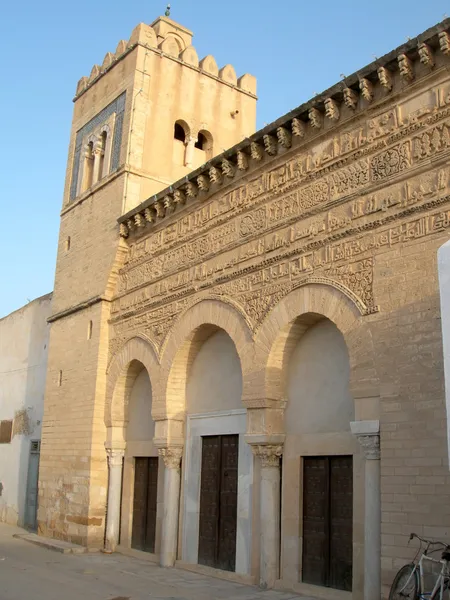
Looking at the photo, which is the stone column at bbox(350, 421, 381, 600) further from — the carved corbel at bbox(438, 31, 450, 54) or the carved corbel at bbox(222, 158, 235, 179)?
the carved corbel at bbox(222, 158, 235, 179)

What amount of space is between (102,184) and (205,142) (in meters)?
2.66

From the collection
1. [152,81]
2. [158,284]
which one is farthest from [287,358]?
[152,81]

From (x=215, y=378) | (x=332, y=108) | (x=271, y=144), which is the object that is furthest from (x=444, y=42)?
(x=215, y=378)

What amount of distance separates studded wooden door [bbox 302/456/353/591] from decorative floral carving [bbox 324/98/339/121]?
4.21 metres

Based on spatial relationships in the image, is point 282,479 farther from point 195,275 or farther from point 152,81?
point 152,81

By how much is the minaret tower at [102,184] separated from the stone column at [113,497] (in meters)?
0.18

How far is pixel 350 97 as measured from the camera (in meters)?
8.05

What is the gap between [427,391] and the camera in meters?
6.56

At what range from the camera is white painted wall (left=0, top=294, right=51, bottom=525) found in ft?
52.0

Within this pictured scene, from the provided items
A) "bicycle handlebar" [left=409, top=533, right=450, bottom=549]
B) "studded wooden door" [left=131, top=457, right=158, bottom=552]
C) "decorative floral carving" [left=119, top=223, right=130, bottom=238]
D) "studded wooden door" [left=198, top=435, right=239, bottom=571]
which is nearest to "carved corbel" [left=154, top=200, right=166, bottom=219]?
"decorative floral carving" [left=119, top=223, right=130, bottom=238]

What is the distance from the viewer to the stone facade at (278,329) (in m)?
6.84

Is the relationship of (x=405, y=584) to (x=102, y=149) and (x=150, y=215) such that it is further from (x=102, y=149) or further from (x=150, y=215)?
(x=102, y=149)

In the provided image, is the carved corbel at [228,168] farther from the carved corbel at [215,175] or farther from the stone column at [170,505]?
the stone column at [170,505]

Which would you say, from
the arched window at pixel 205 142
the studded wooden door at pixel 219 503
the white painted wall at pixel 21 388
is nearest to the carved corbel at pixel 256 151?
the studded wooden door at pixel 219 503
